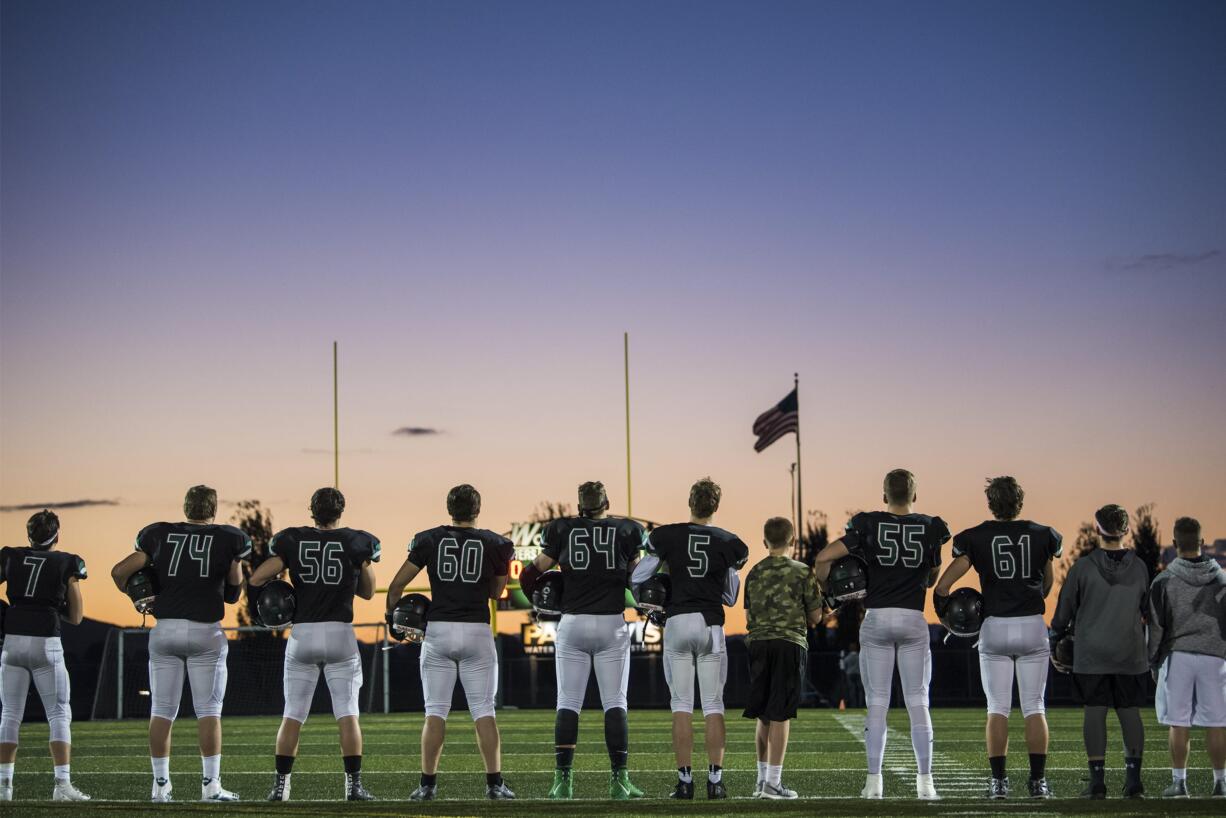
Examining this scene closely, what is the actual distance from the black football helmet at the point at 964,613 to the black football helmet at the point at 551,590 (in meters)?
2.61

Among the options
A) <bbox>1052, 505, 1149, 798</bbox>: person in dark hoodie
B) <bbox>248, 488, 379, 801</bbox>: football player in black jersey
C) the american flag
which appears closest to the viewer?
<bbox>248, 488, 379, 801</bbox>: football player in black jersey

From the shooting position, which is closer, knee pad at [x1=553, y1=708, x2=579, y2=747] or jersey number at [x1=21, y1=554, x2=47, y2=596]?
knee pad at [x1=553, y1=708, x2=579, y2=747]

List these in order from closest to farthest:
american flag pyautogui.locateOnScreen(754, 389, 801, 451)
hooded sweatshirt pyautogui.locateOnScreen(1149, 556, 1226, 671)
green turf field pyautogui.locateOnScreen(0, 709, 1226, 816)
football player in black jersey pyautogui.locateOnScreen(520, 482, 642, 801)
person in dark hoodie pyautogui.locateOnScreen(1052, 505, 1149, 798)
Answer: green turf field pyautogui.locateOnScreen(0, 709, 1226, 816)
person in dark hoodie pyautogui.locateOnScreen(1052, 505, 1149, 798)
football player in black jersey pyautogui.locateOnScreen(520, 482, 642, 801)
hooded sweatshirt pyautogui.locateOnScreen(1149, 556, 1226, 671)
american flag pyautogui.locateOnScreen(754, 389, 801, 451)

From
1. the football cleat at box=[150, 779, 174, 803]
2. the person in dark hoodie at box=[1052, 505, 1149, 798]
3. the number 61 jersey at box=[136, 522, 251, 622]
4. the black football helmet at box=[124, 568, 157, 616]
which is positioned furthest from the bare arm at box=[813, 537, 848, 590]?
the football cleat at box=[150, 779, 174, 803]

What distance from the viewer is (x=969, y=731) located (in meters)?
22.6

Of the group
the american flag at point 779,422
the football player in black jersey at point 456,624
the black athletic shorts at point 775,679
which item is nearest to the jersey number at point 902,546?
the black athletic shorts at point 775,679

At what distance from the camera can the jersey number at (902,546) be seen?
9914 mm

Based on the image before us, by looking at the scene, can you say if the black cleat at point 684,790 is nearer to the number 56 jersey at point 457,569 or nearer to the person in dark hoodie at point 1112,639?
the number 56 jersey at point 457,569

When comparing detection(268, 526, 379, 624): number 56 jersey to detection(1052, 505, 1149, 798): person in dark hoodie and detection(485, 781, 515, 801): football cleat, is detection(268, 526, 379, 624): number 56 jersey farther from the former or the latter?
detection(1052, 505, 1149, 798): person in dark hoodie

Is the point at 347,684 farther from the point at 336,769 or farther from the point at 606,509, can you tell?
the point at 336,769

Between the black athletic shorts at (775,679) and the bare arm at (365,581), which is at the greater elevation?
the bare arm at (365,581)

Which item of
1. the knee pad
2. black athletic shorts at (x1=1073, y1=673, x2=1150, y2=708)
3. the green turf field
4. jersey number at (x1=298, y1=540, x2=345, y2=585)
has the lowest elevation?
the green turf field

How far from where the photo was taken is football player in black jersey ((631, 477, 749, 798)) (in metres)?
10.2

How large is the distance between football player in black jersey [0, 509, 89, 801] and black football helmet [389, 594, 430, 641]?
2444mm
